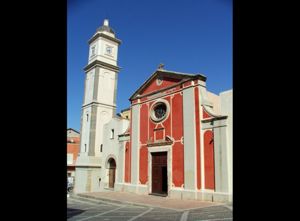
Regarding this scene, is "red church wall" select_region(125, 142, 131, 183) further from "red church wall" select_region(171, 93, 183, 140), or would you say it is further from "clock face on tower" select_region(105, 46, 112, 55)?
"clock face on tower" select_region(105, 46, 112, 55)

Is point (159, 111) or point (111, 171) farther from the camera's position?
point (111, 171)

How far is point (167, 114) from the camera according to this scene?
20172 mm

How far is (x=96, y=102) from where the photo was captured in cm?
2562

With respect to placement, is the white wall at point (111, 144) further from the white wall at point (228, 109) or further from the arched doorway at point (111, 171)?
the white wall at point (228, 109)

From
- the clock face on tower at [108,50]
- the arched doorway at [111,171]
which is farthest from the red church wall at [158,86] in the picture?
the clock face on tower at [108,50]

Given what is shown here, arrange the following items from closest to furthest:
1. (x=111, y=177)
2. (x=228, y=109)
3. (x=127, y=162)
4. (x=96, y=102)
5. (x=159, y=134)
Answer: (x=228, y=109), (x=159, y=134), (x=127, y=162), (x=111, y=177), (x=96, y=102)

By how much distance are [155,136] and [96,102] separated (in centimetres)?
760

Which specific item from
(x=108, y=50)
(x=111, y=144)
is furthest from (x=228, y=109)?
(x=108, y=50)

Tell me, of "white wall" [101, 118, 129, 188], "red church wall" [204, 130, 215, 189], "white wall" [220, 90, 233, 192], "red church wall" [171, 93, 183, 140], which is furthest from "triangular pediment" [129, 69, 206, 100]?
"red church wall" [204, 130, 215, 189]

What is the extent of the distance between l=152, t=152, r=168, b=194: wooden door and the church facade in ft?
0.23

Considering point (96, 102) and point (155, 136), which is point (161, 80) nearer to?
point (155, 136)
